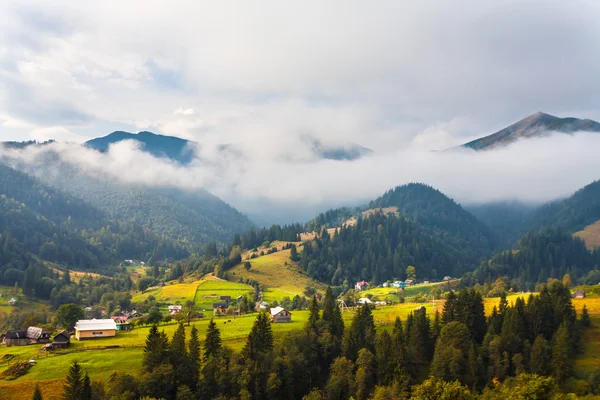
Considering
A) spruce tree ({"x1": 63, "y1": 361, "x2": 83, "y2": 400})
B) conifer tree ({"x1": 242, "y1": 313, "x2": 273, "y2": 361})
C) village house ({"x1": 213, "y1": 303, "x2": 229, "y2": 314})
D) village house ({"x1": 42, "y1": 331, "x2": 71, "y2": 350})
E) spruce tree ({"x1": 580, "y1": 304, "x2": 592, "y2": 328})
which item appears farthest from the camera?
village house ({"x1": 213, "y1": 303, "x2": 229, "y2": 314})

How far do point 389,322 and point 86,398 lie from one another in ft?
208

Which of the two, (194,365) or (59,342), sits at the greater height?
(59,342)

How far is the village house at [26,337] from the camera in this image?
84625mm

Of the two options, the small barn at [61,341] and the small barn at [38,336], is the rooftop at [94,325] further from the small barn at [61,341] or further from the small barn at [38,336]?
the small barn at [61,341]

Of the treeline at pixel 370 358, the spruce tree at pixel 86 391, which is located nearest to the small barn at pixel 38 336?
the treeline at pixel 370 358

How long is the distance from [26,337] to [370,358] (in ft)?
211

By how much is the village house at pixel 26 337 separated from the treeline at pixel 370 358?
30.3m

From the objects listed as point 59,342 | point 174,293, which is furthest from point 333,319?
point 174,293

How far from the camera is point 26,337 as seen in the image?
8594cm

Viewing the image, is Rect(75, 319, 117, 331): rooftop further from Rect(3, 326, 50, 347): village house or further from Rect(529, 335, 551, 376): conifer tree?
Rect(529, 335, 551, 376): conifer tree

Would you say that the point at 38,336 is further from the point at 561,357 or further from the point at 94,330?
the point at 561,357

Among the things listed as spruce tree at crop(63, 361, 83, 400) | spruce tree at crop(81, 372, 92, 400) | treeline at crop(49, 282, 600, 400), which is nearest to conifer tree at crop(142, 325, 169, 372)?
treeline at crop(49, 282, 600, 400)

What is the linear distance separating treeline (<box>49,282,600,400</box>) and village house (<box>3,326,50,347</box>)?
3034 cm

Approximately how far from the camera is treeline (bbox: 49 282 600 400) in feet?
210
